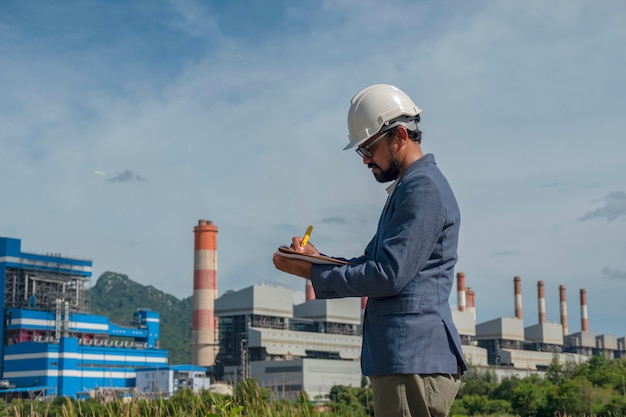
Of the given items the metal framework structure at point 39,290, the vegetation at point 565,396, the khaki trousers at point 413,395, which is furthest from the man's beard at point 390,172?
the metal framework structure at point 39,290

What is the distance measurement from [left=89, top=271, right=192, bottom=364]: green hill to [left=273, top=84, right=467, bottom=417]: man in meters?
101

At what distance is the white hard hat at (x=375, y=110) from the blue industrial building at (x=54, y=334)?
157 feet

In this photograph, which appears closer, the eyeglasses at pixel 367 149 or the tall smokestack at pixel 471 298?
the eyeglasses at pixel 367 149

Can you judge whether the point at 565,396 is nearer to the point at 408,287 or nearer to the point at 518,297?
the point at 408,287

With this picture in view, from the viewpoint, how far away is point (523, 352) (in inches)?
2685

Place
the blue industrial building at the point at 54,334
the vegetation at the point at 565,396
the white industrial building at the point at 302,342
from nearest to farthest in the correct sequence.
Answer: the vegetation at the point at 565,396 → the white industrial building at the point at 302,342 → the blue industrial building at the point at 54,334

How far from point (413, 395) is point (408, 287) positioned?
0.23 m

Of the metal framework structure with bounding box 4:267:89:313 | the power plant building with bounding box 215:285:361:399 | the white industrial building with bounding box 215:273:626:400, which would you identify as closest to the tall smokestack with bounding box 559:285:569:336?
the white industrial building with bounding box 215:273:626:400

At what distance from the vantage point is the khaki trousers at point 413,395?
1.79 m

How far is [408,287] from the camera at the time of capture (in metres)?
1.82

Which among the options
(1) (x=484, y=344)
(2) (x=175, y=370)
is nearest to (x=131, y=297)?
(1) (x=484, y=344)

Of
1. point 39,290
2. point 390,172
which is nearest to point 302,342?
point 39,290

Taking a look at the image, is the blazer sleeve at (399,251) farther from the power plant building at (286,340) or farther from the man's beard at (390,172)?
the power plant building at (286,340)

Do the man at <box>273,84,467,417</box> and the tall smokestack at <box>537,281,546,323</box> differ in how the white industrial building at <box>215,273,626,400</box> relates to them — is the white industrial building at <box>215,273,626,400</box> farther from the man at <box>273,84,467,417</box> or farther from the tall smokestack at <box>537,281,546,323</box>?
the man at <box>273,84,467,417</box>
